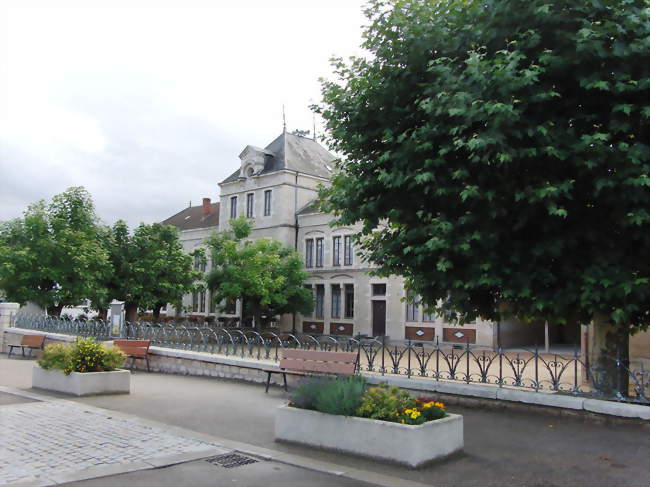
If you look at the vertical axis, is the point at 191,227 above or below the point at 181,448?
above

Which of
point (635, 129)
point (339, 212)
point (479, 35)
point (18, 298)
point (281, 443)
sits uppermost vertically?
point (479, 35)

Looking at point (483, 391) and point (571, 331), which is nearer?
point (483, 391)

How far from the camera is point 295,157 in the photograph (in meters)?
42.5

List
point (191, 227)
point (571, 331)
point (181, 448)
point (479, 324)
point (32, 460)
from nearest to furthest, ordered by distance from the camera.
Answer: point (32, 460), point (181, 448), point (479, 324), point (571, 331), point (191, 227)

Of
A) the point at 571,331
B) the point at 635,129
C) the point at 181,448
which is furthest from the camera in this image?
the point at 571,331

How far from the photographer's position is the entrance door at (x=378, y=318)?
35.4 metres

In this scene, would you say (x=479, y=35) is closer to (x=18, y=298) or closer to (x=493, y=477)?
(x=493, y=477)

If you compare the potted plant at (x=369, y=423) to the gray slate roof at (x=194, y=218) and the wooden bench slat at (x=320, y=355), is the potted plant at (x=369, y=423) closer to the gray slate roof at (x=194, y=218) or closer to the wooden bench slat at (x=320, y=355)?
the wooden bench slat at (x=320, y=355)

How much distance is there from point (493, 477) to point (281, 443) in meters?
2.87

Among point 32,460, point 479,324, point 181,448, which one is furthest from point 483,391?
point 479,324

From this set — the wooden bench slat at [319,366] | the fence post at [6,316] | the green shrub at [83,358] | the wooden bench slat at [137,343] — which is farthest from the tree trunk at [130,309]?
the wooden bench slat at [319,366]

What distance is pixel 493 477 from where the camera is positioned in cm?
650

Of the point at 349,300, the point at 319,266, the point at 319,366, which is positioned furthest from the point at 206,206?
the point at 319,366

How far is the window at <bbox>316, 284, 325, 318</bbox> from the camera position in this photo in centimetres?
3891
